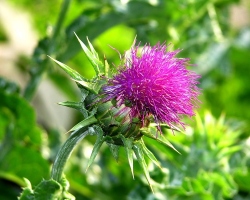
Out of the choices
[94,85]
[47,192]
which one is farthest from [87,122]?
[47,192]

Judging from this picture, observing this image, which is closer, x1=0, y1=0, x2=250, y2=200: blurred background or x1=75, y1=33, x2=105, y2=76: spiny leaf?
x1=75, y1=33, x2=105, y2=76: spiny leaf

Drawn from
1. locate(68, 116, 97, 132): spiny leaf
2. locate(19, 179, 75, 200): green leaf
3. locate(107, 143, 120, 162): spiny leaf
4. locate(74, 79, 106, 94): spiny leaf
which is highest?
locate(74, 79, 106, 94): spiny leaf

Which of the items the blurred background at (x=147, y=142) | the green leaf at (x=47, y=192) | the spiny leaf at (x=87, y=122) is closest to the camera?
the spiny leaf at (x=87, y=122)

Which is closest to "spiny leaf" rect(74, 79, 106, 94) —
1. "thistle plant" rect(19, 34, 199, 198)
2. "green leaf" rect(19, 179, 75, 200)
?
"thistle plant" rect(19, 34, 199, 198)

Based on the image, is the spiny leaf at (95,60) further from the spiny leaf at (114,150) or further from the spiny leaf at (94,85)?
the spiny leaf at (114,150)

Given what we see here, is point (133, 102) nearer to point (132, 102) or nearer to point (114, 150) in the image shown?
point (132, 102)

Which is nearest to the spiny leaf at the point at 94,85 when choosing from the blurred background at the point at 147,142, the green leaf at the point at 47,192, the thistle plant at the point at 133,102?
the thistle plant at the point at 133,102

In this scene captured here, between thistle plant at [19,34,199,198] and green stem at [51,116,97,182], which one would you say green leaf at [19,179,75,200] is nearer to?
green stem at [51,116,97,182]


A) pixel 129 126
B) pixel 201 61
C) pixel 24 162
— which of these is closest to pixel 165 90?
pixel 129 126
